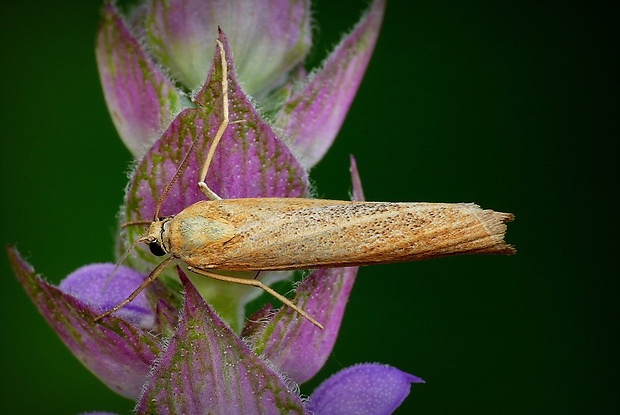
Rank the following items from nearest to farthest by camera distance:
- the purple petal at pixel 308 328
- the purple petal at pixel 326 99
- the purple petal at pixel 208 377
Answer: the purple petal at pixel 208 377, the purple petal at pixel 308 328, the purple petal at pixel 326 99

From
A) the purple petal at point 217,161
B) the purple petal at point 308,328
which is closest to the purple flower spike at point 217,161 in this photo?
the purple petal at point 217,161

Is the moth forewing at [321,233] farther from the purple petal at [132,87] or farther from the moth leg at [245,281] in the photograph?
the purple petal at [132,87]

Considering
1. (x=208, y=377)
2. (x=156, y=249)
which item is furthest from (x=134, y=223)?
(x=208, y=377)

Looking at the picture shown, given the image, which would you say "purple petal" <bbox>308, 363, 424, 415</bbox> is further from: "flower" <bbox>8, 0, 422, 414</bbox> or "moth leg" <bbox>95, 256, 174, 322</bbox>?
"moth leg" <bbox>95, 256, 174, 322</bbox>

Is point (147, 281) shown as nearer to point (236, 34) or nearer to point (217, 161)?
point (217, 161)

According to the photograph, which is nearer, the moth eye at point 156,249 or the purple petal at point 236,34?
the moth eye at point 156,249

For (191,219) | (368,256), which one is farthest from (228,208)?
(368,256)
